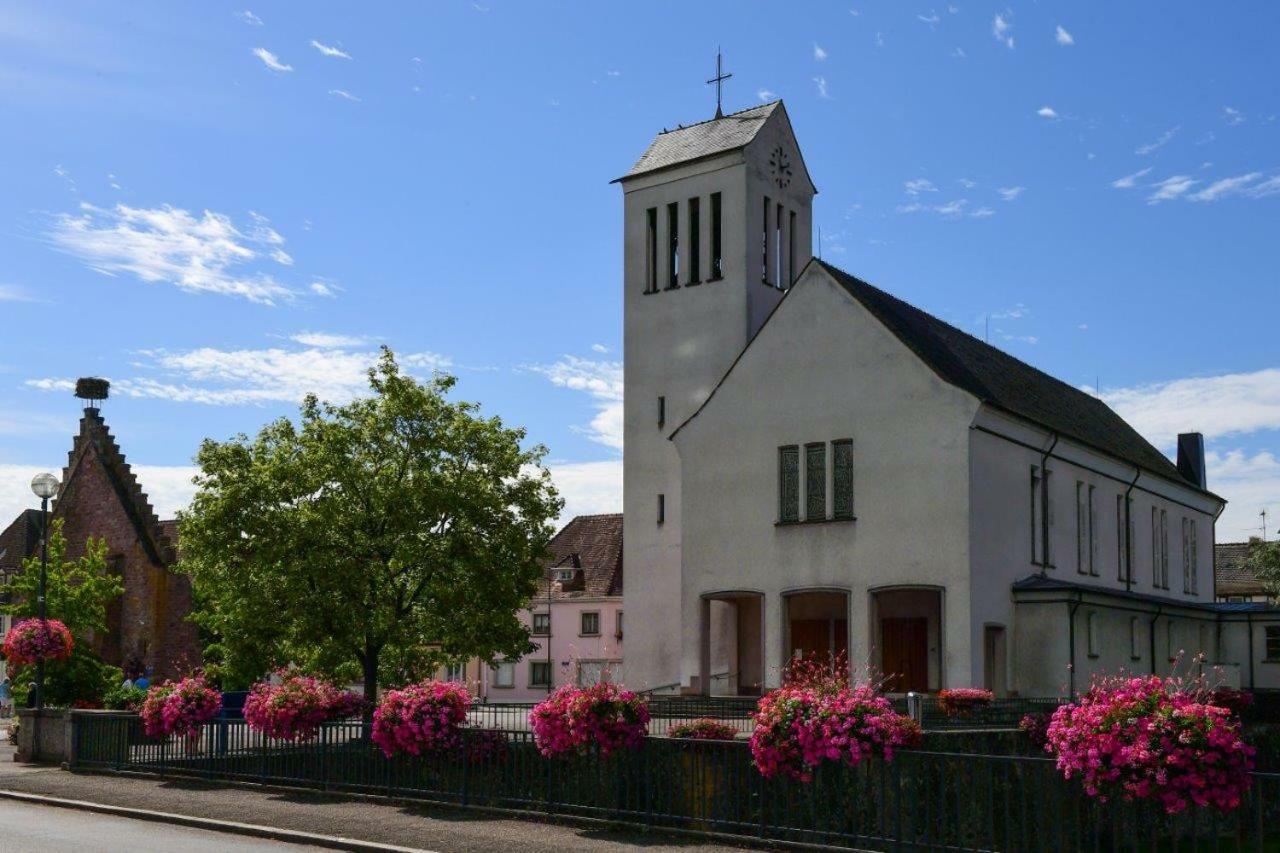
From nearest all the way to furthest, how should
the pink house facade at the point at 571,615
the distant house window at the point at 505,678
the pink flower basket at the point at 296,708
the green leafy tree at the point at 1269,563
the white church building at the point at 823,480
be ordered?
the pink flower basket at the point at 296,708 < the white church building at the point at 823,480 < the green leafy tree at the point at 1269,563 < the pink house facade at the point at 571,615 < the distant house window at the point at 505,678

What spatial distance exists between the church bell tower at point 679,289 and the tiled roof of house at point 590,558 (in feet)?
92.4

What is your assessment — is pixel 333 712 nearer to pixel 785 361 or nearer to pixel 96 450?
pixel 785 361

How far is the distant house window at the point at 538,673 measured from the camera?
249 feet

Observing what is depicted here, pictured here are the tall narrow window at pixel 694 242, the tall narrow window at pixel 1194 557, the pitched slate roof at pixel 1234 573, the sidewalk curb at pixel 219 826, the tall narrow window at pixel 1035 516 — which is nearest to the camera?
the sidewalk curb at pixel 219 826

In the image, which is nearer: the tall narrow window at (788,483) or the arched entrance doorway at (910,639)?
the arched entrance doorway at (910,639)

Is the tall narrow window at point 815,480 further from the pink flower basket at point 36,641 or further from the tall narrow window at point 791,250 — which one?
the pink flower basket at point 36,641

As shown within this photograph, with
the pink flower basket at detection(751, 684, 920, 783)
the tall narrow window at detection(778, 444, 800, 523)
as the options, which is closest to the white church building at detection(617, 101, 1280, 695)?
the tall narrow window at detection(778, 444, 800, 523)

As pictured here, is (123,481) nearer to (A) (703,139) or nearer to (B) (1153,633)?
(A) (703,139)

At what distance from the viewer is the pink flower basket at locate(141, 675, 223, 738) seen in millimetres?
24297

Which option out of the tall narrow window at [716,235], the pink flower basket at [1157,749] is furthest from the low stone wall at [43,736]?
the tall narrow window at [716,235]

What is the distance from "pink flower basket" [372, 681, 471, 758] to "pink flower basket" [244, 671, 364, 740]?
6.74 ft

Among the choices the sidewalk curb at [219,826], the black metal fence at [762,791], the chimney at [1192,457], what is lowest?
the sidewalk curb at [219,826]

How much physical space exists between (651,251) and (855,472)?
12.3 metres

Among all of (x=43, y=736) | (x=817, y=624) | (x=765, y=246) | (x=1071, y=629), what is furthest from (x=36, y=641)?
(x=765, y=246)
